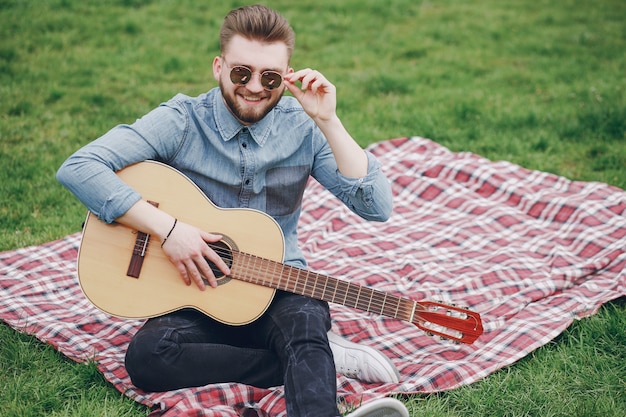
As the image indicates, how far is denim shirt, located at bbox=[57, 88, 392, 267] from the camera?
10.6ft

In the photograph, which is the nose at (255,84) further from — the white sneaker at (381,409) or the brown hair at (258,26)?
the white sneaker at (381,409)

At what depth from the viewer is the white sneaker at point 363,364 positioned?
3.40 m

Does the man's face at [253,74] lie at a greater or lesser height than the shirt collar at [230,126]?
greater

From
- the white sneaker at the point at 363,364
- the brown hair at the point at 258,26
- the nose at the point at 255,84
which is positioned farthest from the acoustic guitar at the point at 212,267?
the brown hair at the point at 258,26

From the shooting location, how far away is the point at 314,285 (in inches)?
128

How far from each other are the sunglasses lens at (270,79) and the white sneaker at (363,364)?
131 centimetres

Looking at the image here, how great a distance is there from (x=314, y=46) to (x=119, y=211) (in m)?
5.93

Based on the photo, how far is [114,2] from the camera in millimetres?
9156

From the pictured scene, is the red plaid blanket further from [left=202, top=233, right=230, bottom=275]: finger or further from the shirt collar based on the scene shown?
the shirt collar

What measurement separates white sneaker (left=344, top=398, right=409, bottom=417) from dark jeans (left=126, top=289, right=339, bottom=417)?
0.17m

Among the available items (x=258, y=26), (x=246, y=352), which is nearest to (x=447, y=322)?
(x=246, y=352)

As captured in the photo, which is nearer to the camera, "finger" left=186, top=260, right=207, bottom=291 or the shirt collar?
"finger" left=186, top=260, right=207, bottom=291

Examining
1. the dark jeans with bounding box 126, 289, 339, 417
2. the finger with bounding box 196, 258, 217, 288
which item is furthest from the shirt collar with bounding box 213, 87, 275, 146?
the dark jeans with bounding box 126, 289, 339, 417

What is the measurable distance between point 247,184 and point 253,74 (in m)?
0.52
